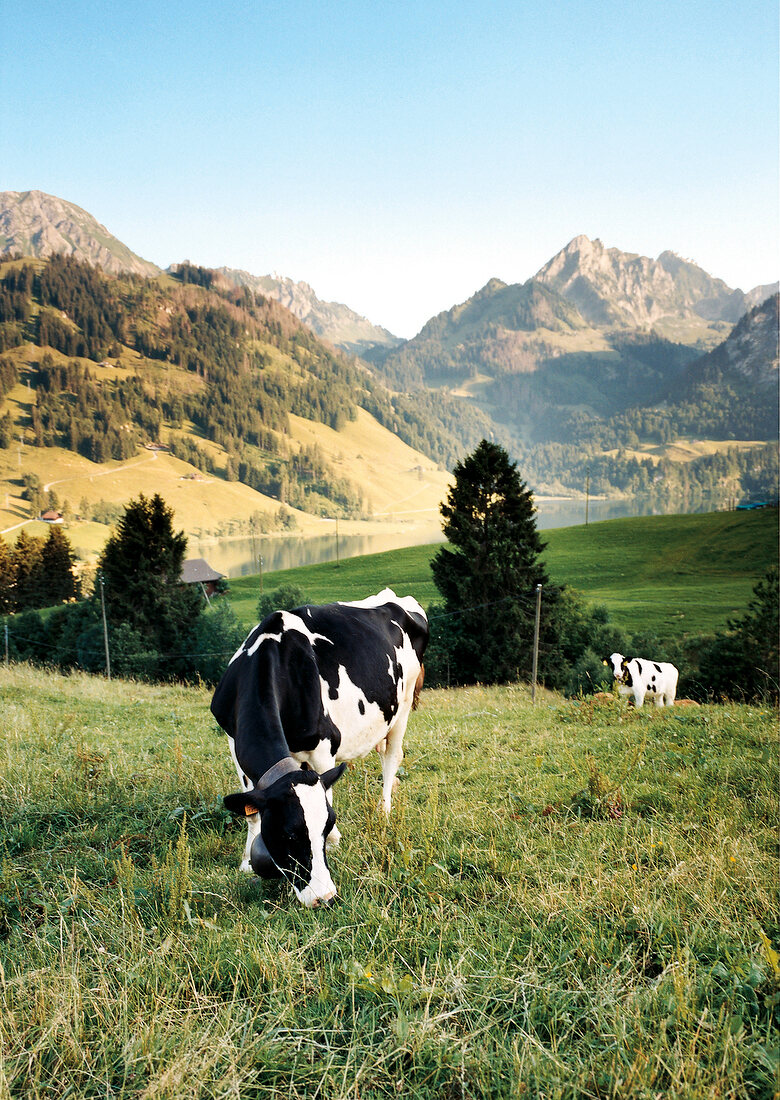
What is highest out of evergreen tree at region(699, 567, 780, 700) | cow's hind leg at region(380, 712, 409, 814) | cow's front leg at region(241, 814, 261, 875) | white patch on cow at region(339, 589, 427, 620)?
white patch on cow at region(339, 589, 427, 620)

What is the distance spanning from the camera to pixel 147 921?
3756 mm

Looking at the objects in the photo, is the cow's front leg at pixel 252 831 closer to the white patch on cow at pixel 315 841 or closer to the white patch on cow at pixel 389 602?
the white patch on cow at pixel 315 841

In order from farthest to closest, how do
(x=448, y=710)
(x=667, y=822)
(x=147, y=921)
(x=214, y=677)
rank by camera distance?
1. (x=214, y=677)
2. (x=448, y=710)
3. (x=667, y=822)
4. (x=147, y=921)

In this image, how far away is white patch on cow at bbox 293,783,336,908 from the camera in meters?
3.93

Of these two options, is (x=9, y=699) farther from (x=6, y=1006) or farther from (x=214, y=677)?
(x=214, y=677)

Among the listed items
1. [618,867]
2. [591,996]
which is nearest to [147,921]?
[591,996]

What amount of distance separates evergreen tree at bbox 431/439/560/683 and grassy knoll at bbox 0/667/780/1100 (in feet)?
114

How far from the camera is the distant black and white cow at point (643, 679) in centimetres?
1830

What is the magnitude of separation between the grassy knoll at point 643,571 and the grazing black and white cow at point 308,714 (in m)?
44.4

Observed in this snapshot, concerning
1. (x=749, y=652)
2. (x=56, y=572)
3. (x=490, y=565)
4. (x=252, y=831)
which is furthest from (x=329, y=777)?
(x=56, y=572)

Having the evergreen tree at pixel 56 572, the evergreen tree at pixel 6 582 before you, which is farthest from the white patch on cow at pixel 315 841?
the evergreen tree at pixel 6 582

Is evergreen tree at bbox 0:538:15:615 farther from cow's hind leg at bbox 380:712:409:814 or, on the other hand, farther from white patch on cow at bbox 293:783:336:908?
white patch on cow at bbox 293:783:336:908

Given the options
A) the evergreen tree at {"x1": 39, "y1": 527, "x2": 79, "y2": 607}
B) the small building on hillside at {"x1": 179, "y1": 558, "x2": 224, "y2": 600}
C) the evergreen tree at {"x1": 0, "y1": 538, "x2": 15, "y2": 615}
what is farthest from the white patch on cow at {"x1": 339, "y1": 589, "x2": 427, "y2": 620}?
the evergreen tree at {"x1": 0, "y1": 538, "x2": 15, "y2": 615}

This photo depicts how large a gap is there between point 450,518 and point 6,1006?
41323 millimetres
